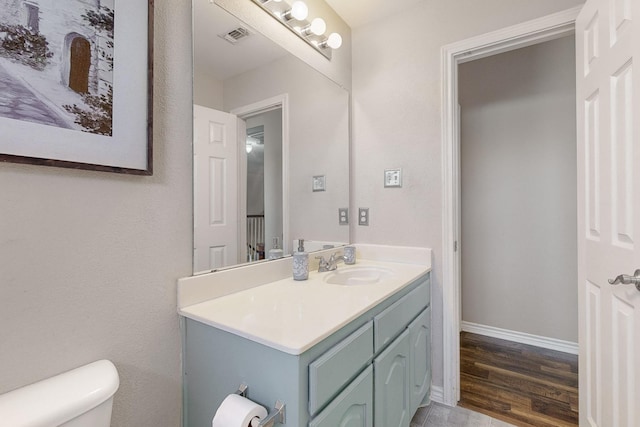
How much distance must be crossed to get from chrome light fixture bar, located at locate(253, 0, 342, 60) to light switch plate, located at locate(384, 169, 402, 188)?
807 millimetres

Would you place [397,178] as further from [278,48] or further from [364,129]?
[278,48]

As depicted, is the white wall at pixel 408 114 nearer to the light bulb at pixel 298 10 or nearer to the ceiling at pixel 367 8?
the ceiling at pixel 367 8

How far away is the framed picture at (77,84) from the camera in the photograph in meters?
0.71

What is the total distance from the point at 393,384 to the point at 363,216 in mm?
1051

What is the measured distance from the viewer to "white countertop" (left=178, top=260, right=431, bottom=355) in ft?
2.72

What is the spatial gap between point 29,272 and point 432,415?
6.18 ft

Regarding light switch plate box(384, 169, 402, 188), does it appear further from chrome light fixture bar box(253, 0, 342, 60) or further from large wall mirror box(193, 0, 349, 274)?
chrome light fixture bar box(253, 0, 342, 60)

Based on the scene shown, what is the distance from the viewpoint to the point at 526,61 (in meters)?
2.47

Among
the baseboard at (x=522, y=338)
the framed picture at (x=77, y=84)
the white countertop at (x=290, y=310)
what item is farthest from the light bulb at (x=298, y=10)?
the baseboard at (x=522, y=338)

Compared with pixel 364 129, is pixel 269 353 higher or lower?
lower

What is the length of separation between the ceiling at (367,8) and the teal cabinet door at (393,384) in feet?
6.14

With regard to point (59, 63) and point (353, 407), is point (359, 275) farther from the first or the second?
point (59, 63)

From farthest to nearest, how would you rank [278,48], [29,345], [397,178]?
1. [397,178]
2. [278,48]
3. [29,345]

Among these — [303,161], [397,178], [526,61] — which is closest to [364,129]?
[397,178]
